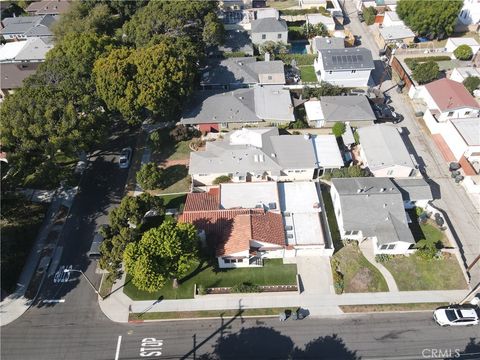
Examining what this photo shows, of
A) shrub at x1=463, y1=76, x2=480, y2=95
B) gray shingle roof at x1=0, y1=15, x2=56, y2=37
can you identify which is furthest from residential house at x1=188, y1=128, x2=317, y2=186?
gray shingle roof at x1=0, y1=15, x2=56, y2=37

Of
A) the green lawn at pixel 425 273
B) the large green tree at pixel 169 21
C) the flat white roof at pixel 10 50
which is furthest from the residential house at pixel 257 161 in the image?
the flat white roof at pixel 10 50

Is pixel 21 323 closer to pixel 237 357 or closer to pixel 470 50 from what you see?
pixel 237 357

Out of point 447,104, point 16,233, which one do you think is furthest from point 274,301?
point 447,104

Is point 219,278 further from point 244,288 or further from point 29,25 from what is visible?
point 29,25

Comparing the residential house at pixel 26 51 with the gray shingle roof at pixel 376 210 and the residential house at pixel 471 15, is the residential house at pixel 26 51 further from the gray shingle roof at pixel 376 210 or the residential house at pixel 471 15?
the residential house at pixel 471 15

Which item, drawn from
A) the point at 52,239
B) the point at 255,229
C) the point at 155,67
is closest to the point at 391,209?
the point at 255,229

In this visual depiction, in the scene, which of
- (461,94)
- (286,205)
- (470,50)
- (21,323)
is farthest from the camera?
(470,50)
